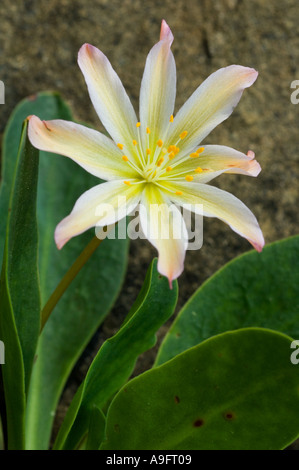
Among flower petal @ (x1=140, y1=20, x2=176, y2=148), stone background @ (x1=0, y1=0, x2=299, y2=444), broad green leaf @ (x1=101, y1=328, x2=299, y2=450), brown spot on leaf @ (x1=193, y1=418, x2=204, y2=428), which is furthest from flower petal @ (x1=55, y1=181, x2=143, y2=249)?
stone background @ (x1=0, y1=0, x2=299, y2=444)

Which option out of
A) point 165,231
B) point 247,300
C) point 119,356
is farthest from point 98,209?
point 247,300

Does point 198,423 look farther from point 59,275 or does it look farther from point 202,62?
point 202,62

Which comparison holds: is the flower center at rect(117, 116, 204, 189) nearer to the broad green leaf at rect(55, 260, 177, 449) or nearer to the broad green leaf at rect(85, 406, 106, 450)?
the broad green leaf at rect(55, 260, 177, 449)

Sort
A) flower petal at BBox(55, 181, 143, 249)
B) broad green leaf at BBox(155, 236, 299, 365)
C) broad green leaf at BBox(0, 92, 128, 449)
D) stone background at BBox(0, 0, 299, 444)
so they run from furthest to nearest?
1. stone background at BBox(0, 0, 299, 444)
2. broad green leaf at BBox(0, 92, 128, 449)
3. broad green leaf at BBox(155, 236, 299, 365)
4. flower petal at BBox(55, 181, 143, 249)

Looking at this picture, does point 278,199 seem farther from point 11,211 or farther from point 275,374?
point 11,211

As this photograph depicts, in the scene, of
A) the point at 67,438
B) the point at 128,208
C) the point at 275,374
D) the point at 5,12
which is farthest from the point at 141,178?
the point at 5,12

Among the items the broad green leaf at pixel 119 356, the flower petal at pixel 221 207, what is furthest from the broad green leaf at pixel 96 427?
the flower petal at pixel 221 207
